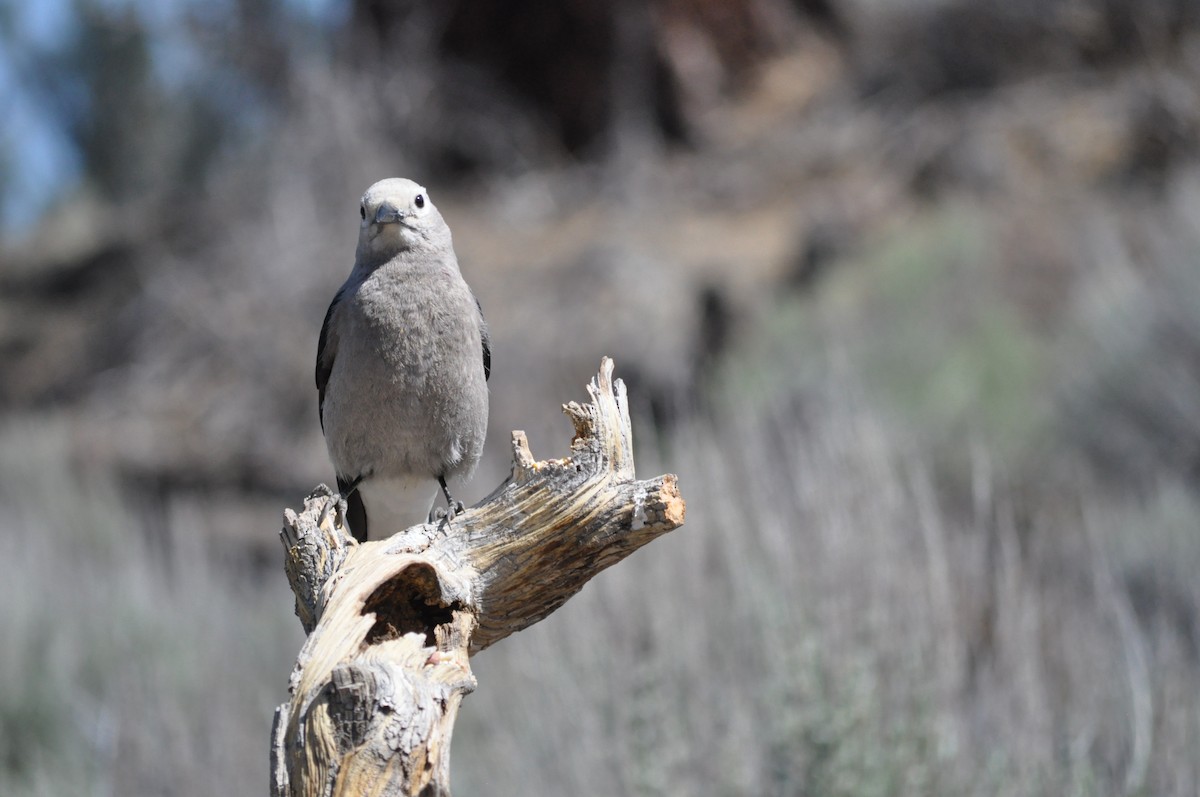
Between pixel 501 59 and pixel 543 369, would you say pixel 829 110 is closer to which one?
pixel 501 59

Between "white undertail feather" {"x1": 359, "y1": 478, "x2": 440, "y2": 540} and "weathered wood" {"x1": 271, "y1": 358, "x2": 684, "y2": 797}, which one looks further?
"white undertail feather" {"x1": 359, "y1": 478, "x2": 440, "y2": 540}

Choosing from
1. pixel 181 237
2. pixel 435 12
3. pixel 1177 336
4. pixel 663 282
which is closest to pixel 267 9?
pixel 435 12

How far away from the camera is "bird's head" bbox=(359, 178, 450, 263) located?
309 cm

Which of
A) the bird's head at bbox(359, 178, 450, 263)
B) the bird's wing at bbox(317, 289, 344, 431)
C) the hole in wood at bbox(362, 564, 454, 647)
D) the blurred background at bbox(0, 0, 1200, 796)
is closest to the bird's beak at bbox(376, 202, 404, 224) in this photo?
the bird's head at bbox(359, 178, 450, 263)

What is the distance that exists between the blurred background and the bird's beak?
201 centimetres

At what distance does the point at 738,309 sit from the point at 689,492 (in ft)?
20.3

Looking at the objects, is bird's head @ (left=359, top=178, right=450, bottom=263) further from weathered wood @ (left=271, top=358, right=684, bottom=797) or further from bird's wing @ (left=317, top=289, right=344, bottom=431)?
weathered wood @ (left=271, top=358, right=684, bottom=797)

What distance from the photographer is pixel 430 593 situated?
7.72 feet

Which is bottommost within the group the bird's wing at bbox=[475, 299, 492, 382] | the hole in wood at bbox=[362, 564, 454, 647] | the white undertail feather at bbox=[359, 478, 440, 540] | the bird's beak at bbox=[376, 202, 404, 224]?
the hole in wood at bbox=[362, 564, 454, 647]

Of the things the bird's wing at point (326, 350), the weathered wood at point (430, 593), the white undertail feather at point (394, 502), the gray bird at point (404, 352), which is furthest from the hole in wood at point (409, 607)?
the bird's wing at point (326, 350)

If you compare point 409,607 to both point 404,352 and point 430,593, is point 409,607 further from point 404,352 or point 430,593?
point 404,352

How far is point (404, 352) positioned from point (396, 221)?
0.34 metres

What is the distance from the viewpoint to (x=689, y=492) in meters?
5.64

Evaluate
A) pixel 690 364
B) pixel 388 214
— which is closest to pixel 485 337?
pixel 388 214
